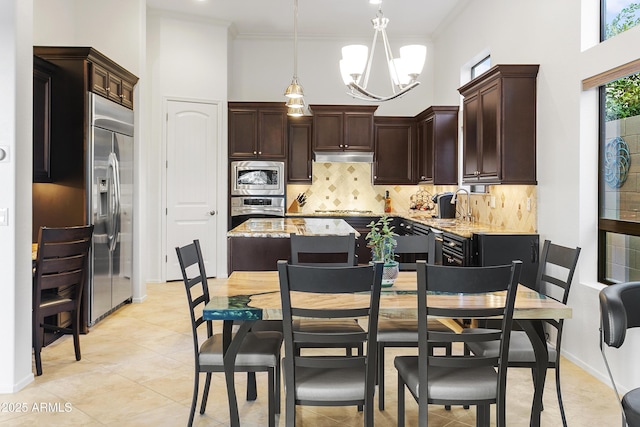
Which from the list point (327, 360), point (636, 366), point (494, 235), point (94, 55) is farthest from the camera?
point (94, 55)

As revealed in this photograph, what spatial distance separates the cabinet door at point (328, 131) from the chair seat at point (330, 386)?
5409 mm

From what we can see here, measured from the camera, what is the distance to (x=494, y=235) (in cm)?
414

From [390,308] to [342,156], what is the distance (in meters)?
5.39

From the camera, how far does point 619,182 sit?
336cm

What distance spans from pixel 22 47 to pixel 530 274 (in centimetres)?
399

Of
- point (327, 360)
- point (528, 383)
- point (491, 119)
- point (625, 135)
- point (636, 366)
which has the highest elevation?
point (491, 119)

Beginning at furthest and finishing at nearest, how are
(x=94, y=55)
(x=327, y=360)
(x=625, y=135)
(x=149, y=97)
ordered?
(x=149, y=97), (x=94, y=55), (x=625, y=135), (x=327, y=360)

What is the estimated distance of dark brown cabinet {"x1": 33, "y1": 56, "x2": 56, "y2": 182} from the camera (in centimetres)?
423

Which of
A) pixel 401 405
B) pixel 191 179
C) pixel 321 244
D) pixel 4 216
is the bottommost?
pixel 401 405

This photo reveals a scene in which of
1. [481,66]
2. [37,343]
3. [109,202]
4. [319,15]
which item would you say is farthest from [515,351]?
[319,15]

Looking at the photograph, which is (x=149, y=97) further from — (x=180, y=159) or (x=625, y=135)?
(x=625, y=135)

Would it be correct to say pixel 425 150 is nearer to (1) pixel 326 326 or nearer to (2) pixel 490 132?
(2) pixel 490 132

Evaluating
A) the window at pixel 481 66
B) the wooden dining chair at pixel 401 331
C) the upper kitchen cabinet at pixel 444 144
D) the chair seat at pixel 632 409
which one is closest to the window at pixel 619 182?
the wooden dining chair at pixel 401 331

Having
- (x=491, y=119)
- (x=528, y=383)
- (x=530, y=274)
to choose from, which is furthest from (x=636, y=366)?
(x=491, y=119)
